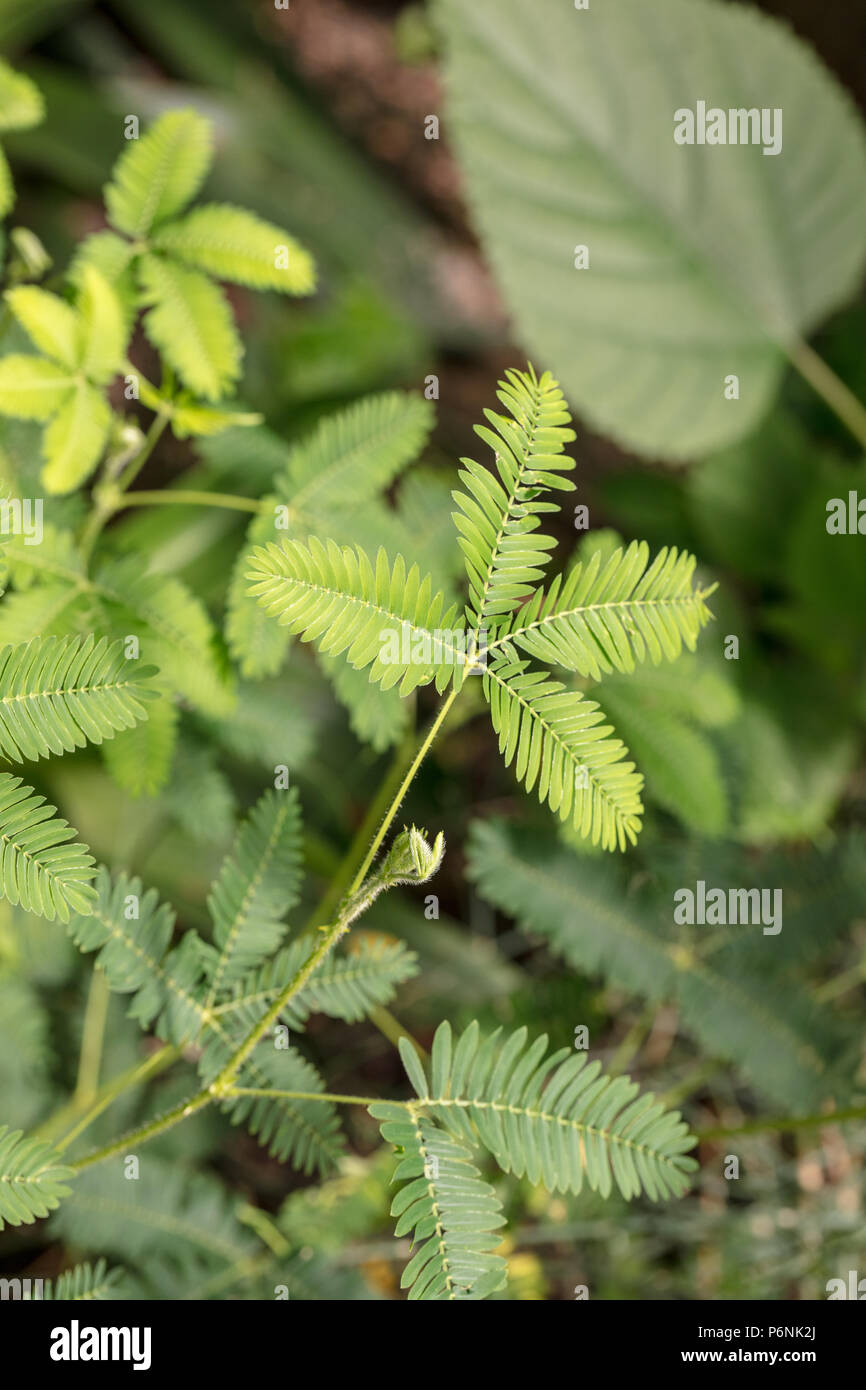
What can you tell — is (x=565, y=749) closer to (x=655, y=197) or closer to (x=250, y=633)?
(x=250, y=633)

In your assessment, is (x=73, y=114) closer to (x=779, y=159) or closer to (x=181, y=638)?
(x=779, y=159)

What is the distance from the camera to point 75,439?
0.90m

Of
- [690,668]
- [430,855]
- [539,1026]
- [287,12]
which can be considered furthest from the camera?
[287,12]

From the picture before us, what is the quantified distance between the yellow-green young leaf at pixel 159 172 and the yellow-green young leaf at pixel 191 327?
0.16 ft

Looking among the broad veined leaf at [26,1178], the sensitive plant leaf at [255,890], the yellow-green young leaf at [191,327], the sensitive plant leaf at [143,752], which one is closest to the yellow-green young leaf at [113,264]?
the yellow-green young leaf at [191,327]

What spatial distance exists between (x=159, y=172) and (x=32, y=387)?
0.88 ft

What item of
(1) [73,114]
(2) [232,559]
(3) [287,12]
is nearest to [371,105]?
(3) [287,12]

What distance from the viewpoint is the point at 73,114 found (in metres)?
1.68

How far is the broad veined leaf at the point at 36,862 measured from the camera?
0.67 m

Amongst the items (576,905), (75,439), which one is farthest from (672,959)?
(75,439)

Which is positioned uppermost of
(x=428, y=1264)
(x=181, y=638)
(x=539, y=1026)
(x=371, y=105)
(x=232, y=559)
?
(x=371, y=105)

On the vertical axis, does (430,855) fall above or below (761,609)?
below

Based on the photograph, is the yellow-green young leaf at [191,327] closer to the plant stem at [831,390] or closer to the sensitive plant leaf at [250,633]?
the sensitive plant leaf at [250,633]

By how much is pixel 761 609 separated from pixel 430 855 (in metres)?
1.23
